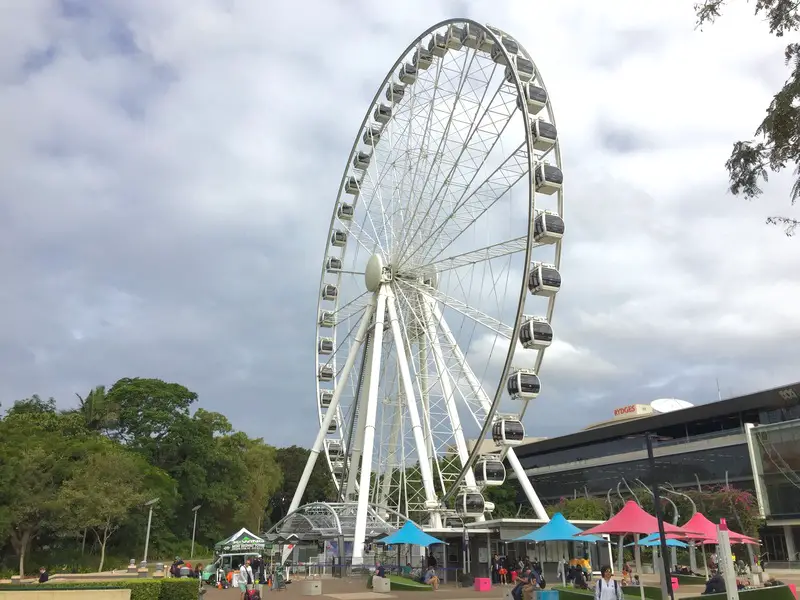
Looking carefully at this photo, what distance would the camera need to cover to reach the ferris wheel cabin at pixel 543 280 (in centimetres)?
2738

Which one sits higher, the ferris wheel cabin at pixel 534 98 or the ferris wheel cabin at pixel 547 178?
the ferris wheel cabin at pixel 534 98

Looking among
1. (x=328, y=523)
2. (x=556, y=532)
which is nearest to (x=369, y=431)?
(x=328, y=523)

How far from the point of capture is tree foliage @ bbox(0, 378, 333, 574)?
43159mm

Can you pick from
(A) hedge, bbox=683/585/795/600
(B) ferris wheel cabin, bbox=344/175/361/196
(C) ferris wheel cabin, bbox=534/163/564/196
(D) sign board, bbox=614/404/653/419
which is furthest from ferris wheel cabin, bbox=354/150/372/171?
(D) sign board, bbox=614/404/653/419

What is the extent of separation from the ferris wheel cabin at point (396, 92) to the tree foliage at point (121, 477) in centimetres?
2953

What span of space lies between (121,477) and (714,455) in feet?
142

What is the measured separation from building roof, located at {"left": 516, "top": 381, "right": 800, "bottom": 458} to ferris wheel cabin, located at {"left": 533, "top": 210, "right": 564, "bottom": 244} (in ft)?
62.4

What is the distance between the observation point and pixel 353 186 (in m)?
43.3

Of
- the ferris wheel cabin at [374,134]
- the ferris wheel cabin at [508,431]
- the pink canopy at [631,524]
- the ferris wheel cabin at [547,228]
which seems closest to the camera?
the pink canopy at [631,524]

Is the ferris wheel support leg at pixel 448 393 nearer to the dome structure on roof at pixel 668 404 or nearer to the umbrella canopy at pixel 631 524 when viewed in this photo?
the umbrella canopy at pixel 631 524

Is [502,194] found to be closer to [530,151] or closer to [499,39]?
[530,151]

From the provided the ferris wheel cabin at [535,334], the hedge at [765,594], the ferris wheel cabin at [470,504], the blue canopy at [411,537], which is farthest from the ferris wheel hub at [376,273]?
the hedge at [765,594]

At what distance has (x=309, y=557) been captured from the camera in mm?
43656

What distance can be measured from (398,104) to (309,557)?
27815mm
